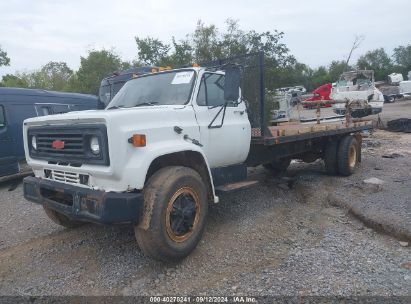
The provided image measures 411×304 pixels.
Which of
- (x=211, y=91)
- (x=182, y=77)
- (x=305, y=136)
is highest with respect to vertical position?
(x=182, y=77)

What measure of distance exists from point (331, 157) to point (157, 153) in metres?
5.10

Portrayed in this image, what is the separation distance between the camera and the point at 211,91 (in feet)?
16.1

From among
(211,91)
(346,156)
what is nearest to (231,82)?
(211,91)

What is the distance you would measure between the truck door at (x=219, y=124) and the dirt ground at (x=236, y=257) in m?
0.97

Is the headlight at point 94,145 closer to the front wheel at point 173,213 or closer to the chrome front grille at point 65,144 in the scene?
the chrome front grille at point 65,144

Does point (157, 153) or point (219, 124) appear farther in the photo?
point (219, 124)

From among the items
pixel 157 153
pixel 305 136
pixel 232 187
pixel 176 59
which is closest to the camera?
pixel 157 153

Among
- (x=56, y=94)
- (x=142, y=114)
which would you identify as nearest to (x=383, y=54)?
(x=56, y=94)

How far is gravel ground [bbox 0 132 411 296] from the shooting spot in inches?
139

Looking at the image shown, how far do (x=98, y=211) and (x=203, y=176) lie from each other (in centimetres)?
142

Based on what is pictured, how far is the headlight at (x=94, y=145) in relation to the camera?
3621 mm

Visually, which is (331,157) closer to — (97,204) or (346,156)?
(346,156)

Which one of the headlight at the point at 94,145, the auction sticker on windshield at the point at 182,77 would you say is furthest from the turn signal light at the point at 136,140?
the auction sticker on windshield at the point at 182,77

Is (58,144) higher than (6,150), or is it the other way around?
(58,144)
